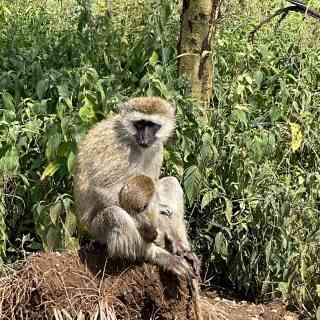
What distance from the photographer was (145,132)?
6.29 metres

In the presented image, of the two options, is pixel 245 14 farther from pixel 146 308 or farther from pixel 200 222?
pixel 146 308

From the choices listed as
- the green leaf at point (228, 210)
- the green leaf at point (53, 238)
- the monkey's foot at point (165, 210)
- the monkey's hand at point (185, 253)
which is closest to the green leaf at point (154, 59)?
the green leaf at point (228, 210)

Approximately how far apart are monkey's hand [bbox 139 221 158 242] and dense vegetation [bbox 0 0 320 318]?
126cm

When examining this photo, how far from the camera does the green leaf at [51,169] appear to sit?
7.18 metres

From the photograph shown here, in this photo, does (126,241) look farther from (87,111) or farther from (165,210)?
(87,111)

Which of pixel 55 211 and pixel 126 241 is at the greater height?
pixel 126 241

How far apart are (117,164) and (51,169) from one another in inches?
46.7

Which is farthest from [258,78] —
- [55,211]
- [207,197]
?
[55,211]

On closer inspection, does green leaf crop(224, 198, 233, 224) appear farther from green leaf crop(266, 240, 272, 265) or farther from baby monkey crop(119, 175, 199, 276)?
baby monkey crop(119, 175, 199, 276)

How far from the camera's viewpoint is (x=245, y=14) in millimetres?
10406

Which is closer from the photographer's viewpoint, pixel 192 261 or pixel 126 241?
pixel 126 241

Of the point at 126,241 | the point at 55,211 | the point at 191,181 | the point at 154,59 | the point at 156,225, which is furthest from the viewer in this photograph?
the point at 154,59

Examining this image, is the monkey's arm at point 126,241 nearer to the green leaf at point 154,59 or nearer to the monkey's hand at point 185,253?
the monkey's hand at point 185,253

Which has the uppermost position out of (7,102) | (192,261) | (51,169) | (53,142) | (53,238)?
(7,102)
